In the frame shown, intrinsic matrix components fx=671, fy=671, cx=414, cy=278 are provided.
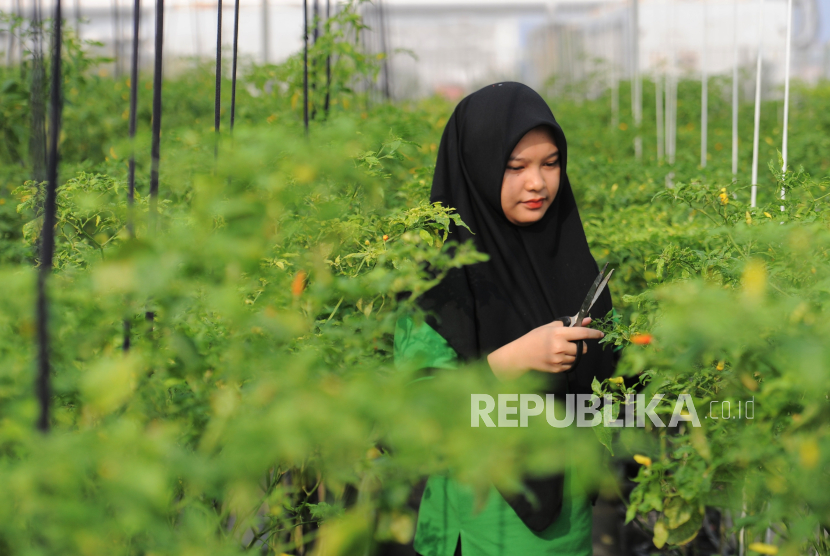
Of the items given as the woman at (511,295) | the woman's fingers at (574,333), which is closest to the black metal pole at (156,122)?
the woman at (511,295)

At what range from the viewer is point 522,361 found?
124cm

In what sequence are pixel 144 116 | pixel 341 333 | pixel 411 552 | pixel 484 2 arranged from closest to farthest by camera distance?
pixel 341 333
pixel 411 552
pixel 144 116
pixel 484 2

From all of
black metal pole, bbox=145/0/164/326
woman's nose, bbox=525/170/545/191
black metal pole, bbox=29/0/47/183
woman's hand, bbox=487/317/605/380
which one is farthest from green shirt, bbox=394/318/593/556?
black metal pole, bbox=29/0/47/183

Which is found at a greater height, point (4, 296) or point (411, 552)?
point (4, 296)

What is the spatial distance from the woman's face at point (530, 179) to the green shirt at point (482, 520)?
1.08 feet

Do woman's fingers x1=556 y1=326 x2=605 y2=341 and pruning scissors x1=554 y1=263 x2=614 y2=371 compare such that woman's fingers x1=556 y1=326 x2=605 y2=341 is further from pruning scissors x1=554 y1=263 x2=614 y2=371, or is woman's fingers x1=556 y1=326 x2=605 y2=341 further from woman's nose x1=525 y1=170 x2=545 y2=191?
woman's nose x1=525 y1=170 x2=545 y2=191

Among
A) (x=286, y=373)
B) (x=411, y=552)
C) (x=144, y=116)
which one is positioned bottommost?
(x=411, y=552)

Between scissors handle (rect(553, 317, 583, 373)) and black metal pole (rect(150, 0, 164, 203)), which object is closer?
black metal pole (rect(150, 0, 164, 203))

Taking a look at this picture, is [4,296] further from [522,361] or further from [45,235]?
[522,361]

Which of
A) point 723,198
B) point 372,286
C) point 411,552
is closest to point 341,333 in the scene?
point 372,286

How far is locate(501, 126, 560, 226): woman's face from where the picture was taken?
1416mm

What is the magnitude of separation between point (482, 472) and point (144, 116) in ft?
11.9

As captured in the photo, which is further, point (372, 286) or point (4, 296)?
point (372, 286)

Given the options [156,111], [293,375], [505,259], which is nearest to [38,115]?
[156,111]
